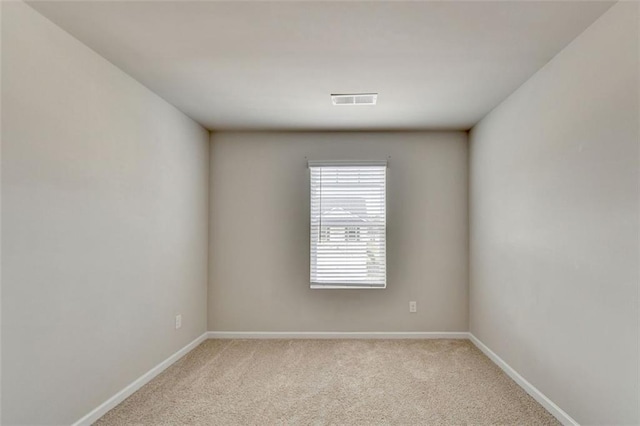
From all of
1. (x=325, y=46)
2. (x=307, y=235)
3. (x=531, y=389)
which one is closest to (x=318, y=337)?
(x=307, y=235)

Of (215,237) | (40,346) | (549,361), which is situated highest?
(215,237)

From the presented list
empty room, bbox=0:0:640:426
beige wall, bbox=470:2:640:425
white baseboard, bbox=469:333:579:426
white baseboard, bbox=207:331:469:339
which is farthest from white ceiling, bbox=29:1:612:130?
white baseboard, bbox=207:331:469:339

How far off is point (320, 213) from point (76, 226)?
8.72 feet

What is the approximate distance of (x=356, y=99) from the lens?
343cm

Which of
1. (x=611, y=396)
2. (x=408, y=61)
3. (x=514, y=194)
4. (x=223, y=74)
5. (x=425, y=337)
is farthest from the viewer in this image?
(x=425, y=337)

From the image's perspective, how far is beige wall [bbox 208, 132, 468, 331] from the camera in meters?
4.56

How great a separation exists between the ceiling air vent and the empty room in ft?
0.13

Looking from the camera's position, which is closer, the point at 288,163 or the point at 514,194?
the point at 514,194

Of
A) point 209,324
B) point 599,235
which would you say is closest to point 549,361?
point 599,235

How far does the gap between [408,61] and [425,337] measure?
3.14 metres

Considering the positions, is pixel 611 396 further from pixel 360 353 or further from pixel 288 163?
pixel 288 163

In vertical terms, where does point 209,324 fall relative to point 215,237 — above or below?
below

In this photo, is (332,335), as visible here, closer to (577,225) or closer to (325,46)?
(577,225)

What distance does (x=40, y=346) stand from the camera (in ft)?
7.01
